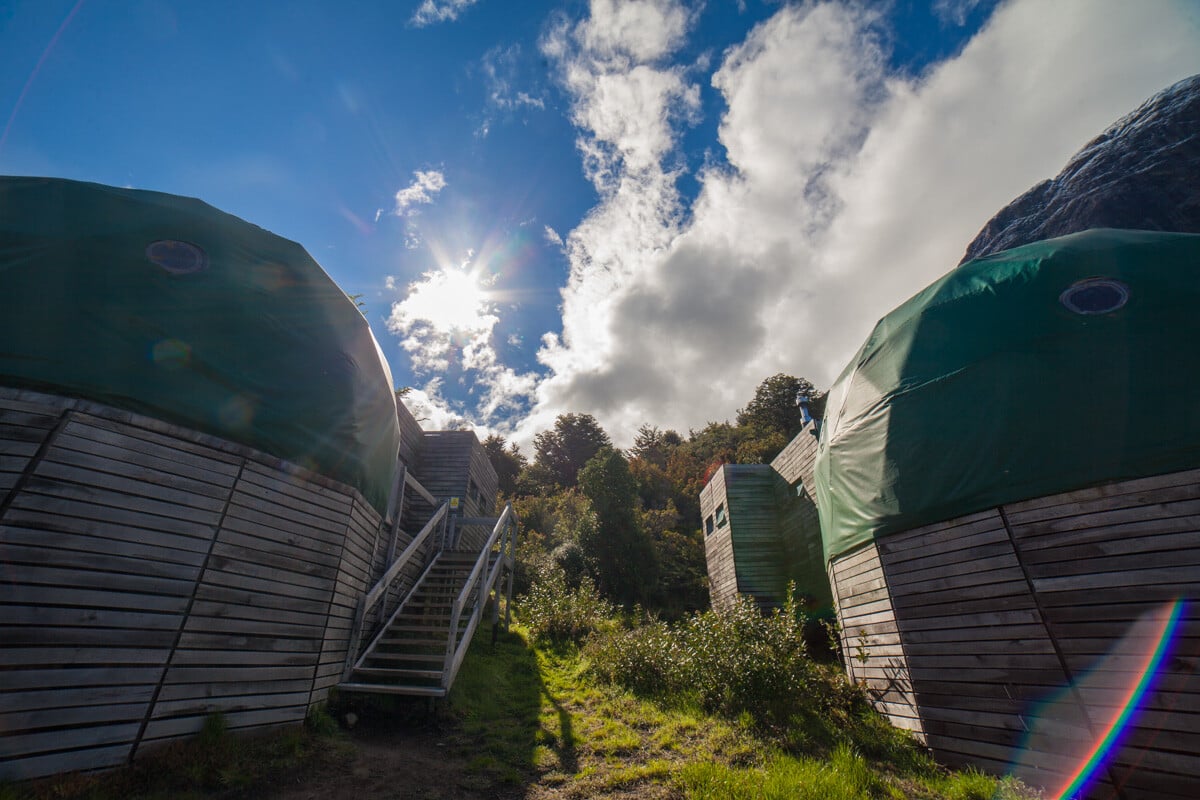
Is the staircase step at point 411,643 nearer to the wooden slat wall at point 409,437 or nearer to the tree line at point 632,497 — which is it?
the wooden slat wall at point 409,437

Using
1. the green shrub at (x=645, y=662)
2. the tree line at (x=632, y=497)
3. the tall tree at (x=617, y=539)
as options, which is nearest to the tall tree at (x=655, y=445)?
the tree line at (x=632, y=497)

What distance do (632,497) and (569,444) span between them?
23455mm

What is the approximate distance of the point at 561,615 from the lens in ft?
40.7

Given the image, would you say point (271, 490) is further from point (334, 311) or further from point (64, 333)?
point (334, 311)

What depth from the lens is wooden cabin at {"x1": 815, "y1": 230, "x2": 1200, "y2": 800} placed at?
13.6 ft

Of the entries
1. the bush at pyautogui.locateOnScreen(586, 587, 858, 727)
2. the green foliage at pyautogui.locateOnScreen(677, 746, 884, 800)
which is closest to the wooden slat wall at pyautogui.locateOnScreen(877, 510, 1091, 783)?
the green foliage at pyautogui.locateOnScreen(677, 746, 884, 800)

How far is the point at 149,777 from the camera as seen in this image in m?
3.92

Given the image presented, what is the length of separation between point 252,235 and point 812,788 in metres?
9.47

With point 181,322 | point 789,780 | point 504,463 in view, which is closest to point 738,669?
point 789,780

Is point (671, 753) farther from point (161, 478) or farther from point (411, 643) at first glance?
point (161, 478)

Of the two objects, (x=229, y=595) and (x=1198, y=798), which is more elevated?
(x=229, y=595)

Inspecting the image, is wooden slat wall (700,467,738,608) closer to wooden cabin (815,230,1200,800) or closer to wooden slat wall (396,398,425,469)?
wooden cabin (815,230,1200,800)

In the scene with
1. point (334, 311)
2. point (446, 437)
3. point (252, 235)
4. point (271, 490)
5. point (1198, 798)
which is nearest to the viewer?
point (1198, 798)

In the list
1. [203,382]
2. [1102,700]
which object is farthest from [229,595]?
[1102,700]
